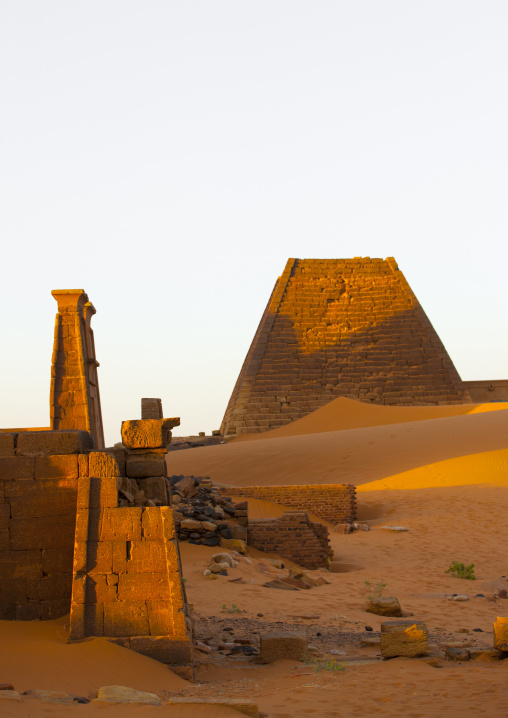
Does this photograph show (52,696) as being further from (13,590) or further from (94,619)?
(13,590)

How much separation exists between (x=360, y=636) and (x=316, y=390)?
1038 inches

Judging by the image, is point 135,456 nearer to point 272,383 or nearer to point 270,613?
point 270,613

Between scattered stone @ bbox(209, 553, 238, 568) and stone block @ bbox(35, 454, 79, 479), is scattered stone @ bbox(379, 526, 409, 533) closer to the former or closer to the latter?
scattered stone @ bbox(209, 553, 238, 568)

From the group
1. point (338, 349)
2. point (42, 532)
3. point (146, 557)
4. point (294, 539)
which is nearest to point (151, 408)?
point (42, 532)

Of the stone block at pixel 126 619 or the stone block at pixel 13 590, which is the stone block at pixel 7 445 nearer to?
the stone block at pixel 13 590

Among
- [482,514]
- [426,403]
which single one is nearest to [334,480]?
[482,514]

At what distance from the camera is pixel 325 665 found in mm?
5895

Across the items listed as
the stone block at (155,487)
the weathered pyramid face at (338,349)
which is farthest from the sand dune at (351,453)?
the stone block at (155,487)

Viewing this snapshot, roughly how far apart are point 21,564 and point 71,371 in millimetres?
5492

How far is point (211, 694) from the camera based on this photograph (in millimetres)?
5129

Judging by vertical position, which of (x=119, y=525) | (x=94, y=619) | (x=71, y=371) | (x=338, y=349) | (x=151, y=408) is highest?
(x=338, y=349)

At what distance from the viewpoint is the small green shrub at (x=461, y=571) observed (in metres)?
10.5

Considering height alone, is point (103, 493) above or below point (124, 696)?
above

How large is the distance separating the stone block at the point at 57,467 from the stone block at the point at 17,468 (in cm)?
5
